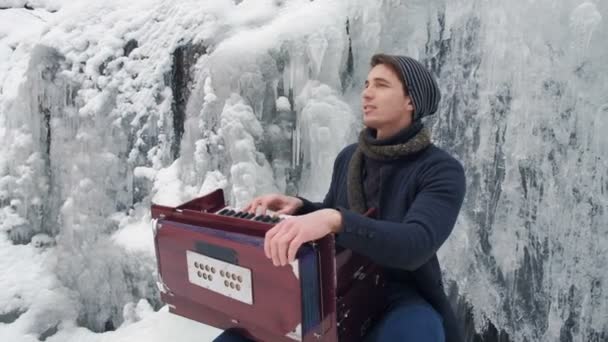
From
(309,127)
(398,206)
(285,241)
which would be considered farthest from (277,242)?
(309,127)

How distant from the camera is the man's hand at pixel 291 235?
2.79 ft

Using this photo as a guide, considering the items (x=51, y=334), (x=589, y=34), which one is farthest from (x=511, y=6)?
(x=51, y=334)

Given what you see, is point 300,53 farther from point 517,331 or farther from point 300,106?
point 517,331

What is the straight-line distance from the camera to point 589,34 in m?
2.17

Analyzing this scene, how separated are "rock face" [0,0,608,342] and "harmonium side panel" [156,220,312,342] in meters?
1.61

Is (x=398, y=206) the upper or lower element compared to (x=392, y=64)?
lower

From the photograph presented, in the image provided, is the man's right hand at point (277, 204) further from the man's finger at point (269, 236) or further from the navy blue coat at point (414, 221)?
the man's finger at point (269, 236)

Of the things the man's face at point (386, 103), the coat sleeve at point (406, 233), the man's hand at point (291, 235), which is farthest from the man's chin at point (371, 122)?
the man's hand at point (291, 235)

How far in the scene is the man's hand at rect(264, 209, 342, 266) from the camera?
0.85 m

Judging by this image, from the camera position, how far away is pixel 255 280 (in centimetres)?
95

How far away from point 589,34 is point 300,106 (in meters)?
1.39

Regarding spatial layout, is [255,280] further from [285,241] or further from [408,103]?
[408,103]

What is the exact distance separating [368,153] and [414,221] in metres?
0.31

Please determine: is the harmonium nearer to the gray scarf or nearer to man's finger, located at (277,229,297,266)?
man's finger, located at (277,229,297,266)
